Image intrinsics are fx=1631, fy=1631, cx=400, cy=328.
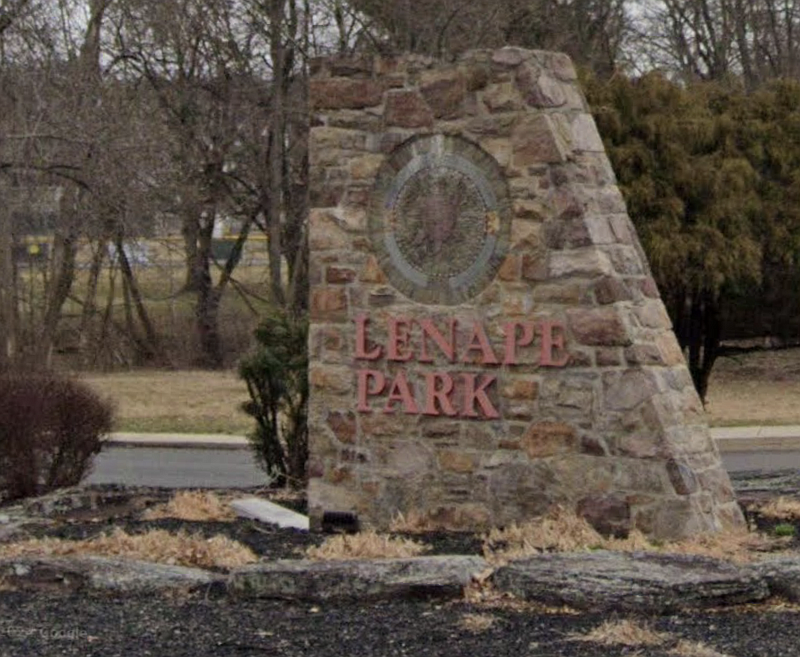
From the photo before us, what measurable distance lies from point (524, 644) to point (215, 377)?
25.3 metres

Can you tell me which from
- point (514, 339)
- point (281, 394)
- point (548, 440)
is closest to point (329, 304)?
point (514, 339)

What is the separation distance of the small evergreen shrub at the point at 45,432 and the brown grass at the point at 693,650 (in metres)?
6.41

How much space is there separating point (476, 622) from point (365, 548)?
1896 millimetres

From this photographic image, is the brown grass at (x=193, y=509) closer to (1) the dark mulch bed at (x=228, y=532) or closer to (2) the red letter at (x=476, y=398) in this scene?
(1) the dark mulch bed at (x=228, y=532)

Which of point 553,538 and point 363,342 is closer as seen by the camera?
point 553,538

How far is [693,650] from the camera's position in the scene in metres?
5.96

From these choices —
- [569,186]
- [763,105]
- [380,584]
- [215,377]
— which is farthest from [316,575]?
[215,377]

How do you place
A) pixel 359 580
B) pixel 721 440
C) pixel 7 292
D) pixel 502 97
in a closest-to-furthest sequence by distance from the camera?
pixel 359 580 → pixel 502 97 → pixel 721 440 → pixel 7 292

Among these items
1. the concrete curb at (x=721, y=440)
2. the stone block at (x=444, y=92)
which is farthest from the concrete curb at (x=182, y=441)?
the stone block at (x=444, y=92)

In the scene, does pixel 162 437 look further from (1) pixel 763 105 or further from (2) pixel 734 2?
(2) pixel 734 2

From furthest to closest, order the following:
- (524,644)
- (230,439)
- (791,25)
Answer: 1. (791,25)
2. (230,439)
3. (524,644)

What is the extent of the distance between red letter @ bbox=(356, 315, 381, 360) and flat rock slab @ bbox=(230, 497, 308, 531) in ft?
3.76

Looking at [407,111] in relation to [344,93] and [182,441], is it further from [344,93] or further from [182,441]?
[182,441]

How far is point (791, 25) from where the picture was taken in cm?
4031
